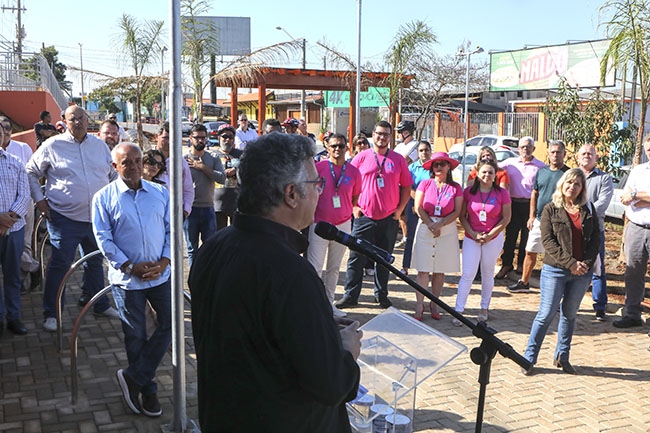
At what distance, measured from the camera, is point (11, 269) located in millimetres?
5973

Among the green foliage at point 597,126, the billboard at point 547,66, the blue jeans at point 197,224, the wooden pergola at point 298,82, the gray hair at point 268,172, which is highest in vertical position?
the billboard at point 547,66

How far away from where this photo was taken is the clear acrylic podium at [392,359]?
3.30 metres

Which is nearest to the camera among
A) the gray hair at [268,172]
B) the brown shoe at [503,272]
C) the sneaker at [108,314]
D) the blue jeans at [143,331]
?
the gray hair at [268,172]

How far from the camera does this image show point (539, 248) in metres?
7.92

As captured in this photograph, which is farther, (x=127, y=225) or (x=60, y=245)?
(x=60, y=245)

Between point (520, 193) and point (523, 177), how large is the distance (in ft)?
0.74

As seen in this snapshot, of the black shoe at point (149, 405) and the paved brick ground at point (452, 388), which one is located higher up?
the black shoe at point (149, 405)

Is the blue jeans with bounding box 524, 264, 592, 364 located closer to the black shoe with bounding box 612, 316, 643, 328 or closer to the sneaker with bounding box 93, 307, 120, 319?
the black shoe with bounding box 612, 316, 643, 328

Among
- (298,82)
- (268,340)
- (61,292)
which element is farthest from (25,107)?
(268,340)

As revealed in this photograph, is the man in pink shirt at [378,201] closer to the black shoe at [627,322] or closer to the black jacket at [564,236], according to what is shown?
the black jacket at [564,236]

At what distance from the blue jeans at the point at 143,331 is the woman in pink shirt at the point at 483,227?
3.49 metres

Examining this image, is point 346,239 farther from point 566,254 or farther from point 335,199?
point 335,199

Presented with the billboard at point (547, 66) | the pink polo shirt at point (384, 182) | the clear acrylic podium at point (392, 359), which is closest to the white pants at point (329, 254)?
the pink polo shirt at point (384, 182)

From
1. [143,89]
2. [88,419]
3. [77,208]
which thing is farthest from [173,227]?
[143,89]
